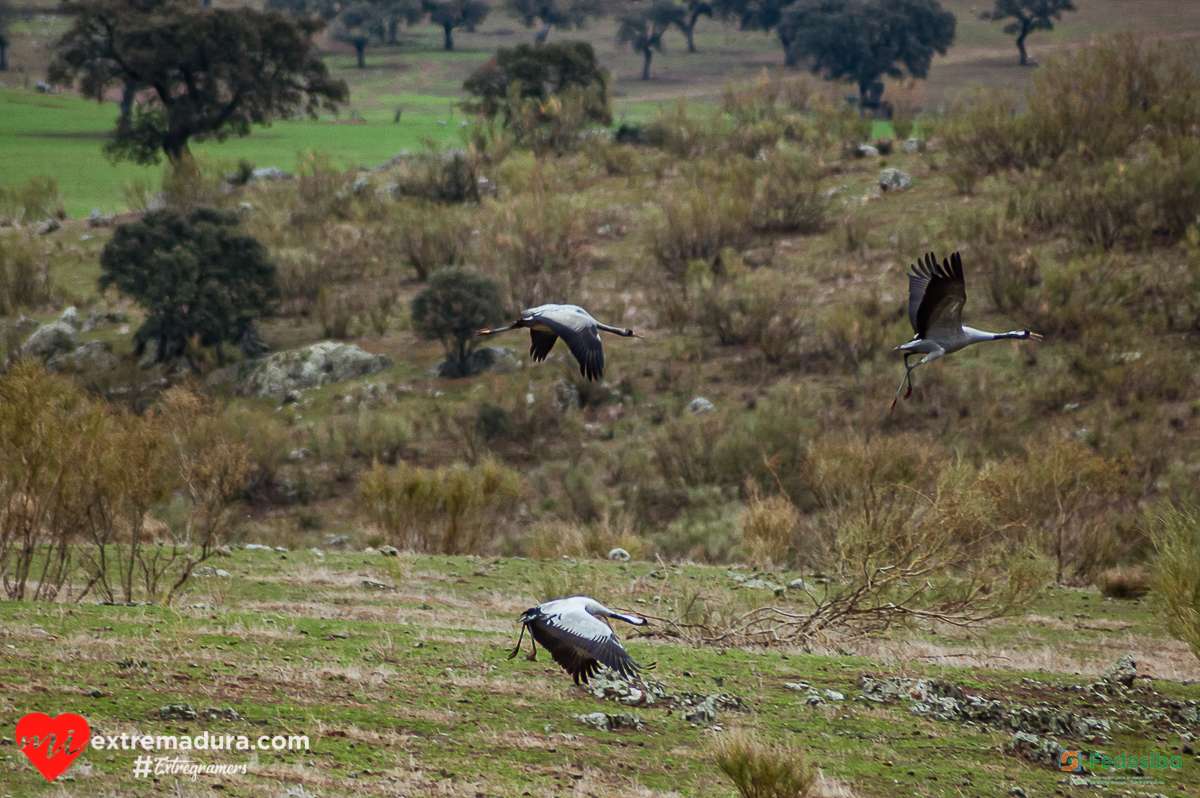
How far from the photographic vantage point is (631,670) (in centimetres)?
525

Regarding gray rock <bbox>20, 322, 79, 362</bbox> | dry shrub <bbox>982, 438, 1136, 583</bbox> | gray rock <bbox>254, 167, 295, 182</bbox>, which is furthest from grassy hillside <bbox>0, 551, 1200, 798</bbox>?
gray rock <bbox>254, 167, 295, 182</bbox>

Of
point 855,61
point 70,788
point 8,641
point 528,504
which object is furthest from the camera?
point 855,61

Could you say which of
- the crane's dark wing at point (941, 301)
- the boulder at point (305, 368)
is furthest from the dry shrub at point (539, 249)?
the crane's dark wing at point (941, 301)

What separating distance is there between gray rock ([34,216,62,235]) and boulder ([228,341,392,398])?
15.8 meters

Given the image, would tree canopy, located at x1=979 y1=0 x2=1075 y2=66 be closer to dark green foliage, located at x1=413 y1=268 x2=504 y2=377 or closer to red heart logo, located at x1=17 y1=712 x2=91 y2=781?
dark green foliage, located at x1=413 y1=268 x2=504 y2=377

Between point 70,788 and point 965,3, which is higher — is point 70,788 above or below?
below

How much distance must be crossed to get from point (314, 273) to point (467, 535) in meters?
17.3

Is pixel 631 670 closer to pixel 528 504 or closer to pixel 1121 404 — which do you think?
pixel 528 504

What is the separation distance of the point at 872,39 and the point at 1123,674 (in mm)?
68614

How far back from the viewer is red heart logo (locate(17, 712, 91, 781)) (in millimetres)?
5141

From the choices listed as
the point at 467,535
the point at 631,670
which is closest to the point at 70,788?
the point at 631,670

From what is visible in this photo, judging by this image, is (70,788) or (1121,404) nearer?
(70,788)

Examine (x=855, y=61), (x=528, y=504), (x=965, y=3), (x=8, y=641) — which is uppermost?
(x=965, y=3)

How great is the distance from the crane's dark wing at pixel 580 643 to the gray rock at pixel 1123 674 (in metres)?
4.90
